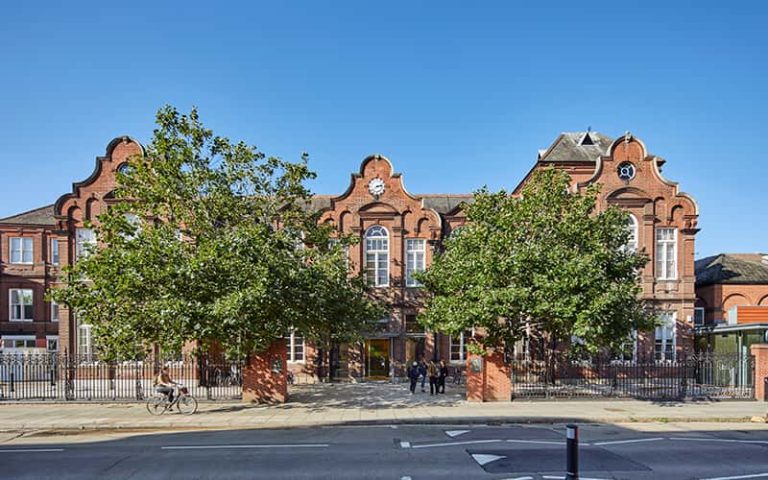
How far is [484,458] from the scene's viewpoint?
1130cm

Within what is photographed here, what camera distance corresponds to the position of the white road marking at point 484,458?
10969mm

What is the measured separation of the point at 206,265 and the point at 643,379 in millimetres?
18980

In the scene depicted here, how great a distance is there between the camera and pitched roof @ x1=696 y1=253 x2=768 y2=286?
29938 millimetres

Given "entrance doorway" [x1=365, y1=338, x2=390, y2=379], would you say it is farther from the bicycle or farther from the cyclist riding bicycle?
the cyclist riding bicycle

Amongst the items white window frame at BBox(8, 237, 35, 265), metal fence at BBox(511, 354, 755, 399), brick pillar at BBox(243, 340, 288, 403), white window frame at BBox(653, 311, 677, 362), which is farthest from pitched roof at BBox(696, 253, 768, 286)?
white window frame at BBox(8, 237, 35, 265)

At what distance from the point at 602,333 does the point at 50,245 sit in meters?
32.0

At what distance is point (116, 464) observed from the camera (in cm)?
1109

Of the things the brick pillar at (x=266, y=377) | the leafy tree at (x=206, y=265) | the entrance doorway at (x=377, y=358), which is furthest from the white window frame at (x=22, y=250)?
the entrance doorway at (x=377, y=358)

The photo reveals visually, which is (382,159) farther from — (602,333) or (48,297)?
(48,297)

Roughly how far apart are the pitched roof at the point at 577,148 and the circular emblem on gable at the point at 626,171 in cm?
207

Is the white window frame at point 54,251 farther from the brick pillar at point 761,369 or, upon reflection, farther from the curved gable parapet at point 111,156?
the brick pillar at point 761,369

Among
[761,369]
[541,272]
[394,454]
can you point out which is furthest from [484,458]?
[761,369]

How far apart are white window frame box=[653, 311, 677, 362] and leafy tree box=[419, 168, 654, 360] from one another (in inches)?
381

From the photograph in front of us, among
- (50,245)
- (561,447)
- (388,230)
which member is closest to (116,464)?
(561,447)
